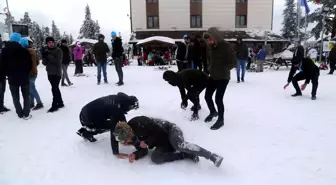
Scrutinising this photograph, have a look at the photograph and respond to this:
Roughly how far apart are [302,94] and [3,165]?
24.6ft

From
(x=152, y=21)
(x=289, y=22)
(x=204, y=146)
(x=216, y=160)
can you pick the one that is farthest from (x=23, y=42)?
(x=289, y=22)

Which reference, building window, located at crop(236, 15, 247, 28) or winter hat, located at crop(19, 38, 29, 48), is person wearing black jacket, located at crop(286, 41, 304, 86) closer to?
winter hat, located at crop(19, 38, 29, 48)

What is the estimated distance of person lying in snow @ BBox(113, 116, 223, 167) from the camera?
3.29 meters

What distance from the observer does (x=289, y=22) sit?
4497 cm

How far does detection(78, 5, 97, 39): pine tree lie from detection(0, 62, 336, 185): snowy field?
57834mm

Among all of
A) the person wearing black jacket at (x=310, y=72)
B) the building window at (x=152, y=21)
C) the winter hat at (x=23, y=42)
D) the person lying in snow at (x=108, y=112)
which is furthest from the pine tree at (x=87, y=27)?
the person lying in snow at (x=108, y=112)

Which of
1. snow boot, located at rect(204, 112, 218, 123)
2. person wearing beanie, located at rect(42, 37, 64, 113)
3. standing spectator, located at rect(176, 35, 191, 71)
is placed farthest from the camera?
standing spectator, located at rect(176, 35, 191, 71)

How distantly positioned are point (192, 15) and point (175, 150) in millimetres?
28807

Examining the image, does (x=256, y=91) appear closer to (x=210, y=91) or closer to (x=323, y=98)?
(x=323, y=98)

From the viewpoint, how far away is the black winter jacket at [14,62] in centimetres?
537

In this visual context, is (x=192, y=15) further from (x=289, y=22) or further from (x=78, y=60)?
(x=289, y=22)

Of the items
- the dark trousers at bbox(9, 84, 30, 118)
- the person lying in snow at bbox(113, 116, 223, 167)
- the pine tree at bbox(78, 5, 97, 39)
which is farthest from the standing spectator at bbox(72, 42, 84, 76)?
the pine tree at bbox(78, 5, 97, 39)

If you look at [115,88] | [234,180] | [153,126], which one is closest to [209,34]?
[153,126]

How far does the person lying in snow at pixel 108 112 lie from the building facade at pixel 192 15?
26273mm
